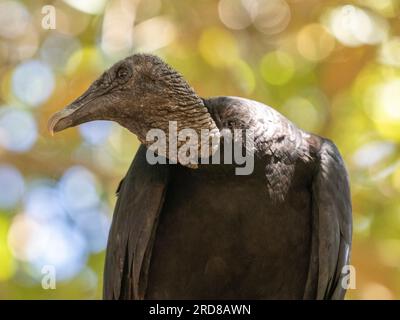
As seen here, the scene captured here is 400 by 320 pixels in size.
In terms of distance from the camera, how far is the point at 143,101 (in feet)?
16.7

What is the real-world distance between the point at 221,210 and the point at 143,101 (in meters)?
0.76

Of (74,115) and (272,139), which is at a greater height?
(74,115)

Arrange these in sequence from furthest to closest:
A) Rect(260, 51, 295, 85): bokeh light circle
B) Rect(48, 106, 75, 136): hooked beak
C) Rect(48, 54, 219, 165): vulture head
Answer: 1. Rect(260, 51, 295, 85): bokeh light circle
2. Rect(48, 54, 219, 165): vulture head
3. Rect(48, 106, 75, 136): hooked beak

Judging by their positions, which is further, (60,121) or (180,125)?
(180,125)

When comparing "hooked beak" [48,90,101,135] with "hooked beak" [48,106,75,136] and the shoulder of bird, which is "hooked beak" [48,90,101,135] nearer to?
"hooked beak" [48,106,75,136]

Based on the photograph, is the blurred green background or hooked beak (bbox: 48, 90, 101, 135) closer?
hooked beak (bbox: 48, 90, 101, 135)

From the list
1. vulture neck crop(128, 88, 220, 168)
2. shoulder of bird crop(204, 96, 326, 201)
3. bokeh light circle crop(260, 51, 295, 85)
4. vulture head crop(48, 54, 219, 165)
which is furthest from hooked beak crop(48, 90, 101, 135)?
bokeh light circle crop(260, 51, 295, 85)

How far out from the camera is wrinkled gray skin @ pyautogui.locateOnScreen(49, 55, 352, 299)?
505 centimetres

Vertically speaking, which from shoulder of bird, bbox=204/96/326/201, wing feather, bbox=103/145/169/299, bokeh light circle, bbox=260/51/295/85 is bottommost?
wing feather, bbox=103/145/169/299

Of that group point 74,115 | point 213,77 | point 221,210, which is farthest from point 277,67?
point 74,115

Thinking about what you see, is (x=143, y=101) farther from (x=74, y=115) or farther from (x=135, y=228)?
(x=135, y=228)

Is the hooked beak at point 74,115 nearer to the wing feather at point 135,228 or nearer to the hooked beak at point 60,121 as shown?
the hooked beak at point 60,121

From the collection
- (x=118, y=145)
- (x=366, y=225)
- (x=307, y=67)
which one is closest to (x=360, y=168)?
(x=366, y=225)

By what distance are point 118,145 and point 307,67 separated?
2.07m
